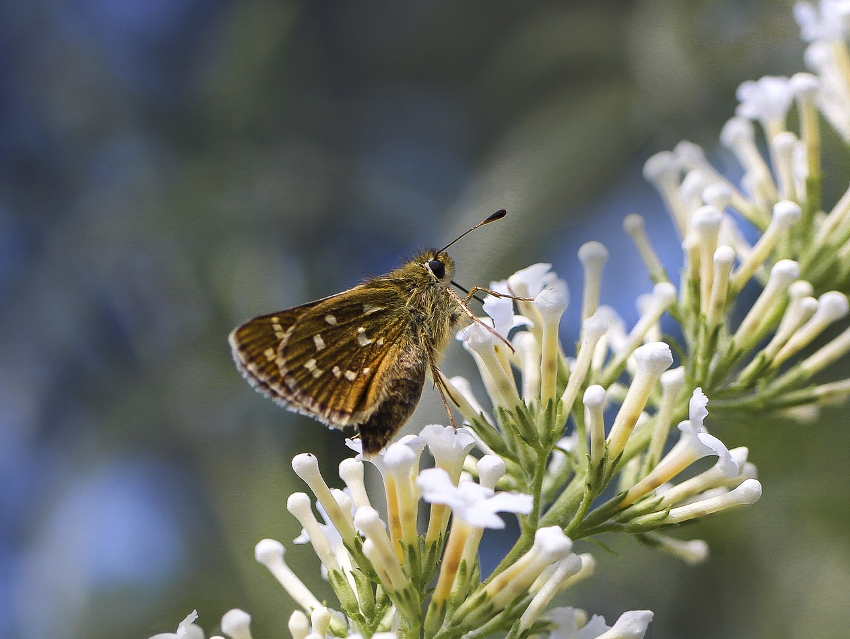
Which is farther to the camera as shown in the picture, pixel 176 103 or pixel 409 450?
pixel 176 103

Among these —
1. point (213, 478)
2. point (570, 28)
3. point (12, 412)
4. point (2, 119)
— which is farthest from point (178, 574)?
point (570, 28)

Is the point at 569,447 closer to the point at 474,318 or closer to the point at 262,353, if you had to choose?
the point at 474,318

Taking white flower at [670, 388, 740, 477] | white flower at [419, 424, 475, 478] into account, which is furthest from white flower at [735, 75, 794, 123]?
white flower at [419, 424, 475, 478]

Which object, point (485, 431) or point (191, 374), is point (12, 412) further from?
point (485, 431)

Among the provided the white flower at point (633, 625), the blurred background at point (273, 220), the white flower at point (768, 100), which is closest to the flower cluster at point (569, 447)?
the white flower at point (633, 625)

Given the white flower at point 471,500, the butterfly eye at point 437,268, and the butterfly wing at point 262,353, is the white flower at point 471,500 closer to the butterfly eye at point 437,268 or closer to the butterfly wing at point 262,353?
the butterfly wing at point 262,353

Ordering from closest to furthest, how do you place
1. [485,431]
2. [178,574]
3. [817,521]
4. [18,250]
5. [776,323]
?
[485,431], [776,323], [817,521], [178,574], [18,250]
